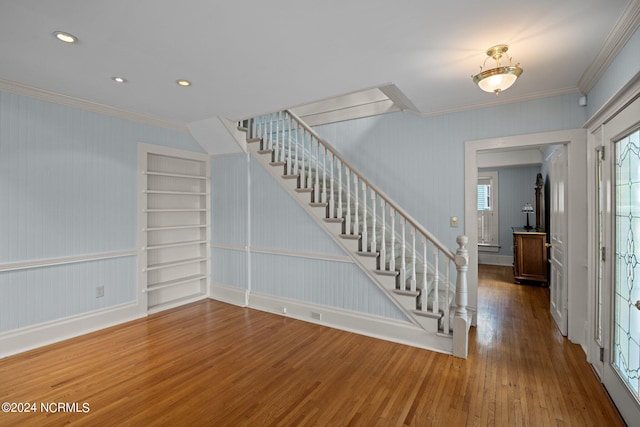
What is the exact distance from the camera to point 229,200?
4914 mm

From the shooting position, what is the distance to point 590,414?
7.22 feet

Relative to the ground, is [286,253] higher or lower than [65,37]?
lower

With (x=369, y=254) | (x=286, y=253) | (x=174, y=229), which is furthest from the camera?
(x=174, y=229)

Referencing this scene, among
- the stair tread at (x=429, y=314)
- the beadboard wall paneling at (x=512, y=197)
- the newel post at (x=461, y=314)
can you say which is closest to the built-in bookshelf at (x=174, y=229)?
the stair tread at (x=429, y=314)

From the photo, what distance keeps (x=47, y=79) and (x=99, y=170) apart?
1107 millimetres

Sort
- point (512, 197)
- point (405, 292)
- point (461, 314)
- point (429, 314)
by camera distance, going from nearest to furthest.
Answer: point (461, 314) < point (429, 314) < point (405, 292) < point (512, 197)

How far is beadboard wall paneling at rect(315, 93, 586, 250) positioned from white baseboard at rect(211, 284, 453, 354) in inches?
48.0

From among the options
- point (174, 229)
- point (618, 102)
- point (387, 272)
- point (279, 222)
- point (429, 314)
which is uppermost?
point (618, 102)

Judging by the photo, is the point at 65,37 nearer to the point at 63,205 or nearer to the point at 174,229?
the point at 63,205

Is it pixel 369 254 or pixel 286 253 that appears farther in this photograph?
pixel 286 253

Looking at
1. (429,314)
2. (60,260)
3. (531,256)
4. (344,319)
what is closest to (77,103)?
(60,260)

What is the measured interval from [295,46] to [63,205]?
3.15 metres

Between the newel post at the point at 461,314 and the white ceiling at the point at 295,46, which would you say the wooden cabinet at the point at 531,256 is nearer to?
the white ceiling at the point at 295,46

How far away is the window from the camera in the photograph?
7664 millimetres
